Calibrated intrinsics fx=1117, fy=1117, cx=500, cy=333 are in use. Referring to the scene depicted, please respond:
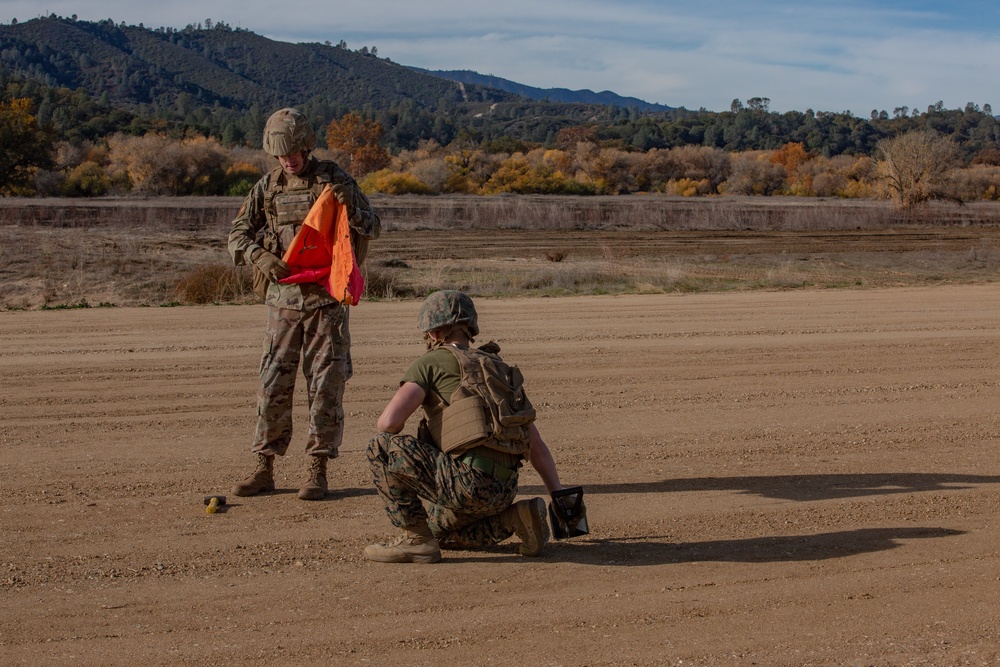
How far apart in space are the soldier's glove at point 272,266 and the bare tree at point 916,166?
151 ft

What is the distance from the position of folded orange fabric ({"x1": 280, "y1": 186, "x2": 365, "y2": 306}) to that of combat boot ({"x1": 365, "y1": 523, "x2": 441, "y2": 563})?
1558 mm

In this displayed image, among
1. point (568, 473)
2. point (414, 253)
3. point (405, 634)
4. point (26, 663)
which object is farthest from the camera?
point (414, 253)

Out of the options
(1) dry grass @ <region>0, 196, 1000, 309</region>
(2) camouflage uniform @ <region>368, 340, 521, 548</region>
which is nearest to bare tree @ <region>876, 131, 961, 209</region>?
(1) dry grass @ <region>0, 196, 1000, 309</region>

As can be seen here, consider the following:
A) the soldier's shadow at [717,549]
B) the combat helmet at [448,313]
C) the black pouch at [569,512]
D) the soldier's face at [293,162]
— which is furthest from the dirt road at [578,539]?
the soldier's face at [293,162]

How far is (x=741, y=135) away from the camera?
4505 inches

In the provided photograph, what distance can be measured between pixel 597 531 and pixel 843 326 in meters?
8.91

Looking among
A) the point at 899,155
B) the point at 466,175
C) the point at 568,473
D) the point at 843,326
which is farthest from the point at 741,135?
the point at 568,473

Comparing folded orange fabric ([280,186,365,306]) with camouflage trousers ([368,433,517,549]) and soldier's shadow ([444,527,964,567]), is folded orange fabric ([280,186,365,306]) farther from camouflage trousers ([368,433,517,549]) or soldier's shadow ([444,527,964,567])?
soldier's shadow ([444,527,964,567])

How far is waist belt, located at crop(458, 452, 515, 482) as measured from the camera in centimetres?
507

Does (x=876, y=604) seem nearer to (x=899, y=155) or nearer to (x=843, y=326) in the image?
(x=843, y=326)

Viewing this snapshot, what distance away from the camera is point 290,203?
6461mm

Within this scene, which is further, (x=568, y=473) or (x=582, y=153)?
(x=582, y=153)

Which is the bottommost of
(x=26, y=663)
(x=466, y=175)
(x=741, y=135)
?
(x=26, y=663)

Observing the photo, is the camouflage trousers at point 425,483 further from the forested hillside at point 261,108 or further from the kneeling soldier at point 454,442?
the forested hillside at point 261,108
